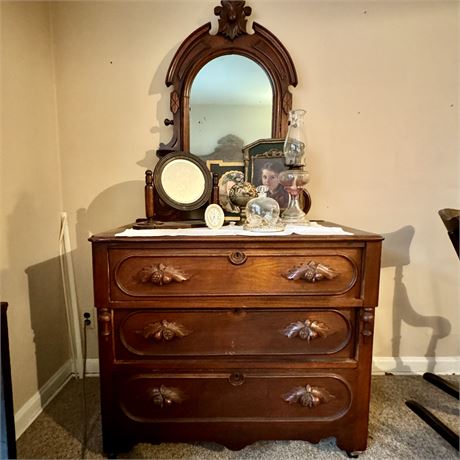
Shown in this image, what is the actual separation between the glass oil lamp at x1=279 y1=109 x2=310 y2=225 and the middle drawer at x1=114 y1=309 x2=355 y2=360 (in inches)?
18.0

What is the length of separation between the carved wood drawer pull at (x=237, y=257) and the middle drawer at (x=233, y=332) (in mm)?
194

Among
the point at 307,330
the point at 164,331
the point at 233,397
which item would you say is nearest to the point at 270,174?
the point at 307,330

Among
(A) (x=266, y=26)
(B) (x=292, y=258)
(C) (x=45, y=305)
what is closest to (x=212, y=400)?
(B) (x=292, y=258)

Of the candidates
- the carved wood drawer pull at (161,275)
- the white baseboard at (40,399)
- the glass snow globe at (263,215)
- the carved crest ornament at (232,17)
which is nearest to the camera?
the carved wood drawer pull at (161,275)

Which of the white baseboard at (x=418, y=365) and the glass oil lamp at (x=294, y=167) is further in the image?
the white baseboard at (x=418, y=365)

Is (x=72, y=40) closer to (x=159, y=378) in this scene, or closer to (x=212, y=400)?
(x=159, y=378)

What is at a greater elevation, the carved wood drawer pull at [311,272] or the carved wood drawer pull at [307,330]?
the carved wood drawer pull at [311,272]

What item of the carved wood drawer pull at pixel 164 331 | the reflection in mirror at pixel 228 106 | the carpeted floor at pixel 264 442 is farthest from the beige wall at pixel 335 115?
the carved wood drawer pull at pixel 164 331

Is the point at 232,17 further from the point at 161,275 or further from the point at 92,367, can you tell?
the point at 92,367

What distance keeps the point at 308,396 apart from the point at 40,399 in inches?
50.5

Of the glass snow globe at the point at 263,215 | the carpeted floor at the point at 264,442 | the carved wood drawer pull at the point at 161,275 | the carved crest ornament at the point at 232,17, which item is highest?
the carved crest ornament at the point at 232,17

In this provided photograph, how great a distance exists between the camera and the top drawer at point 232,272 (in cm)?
105

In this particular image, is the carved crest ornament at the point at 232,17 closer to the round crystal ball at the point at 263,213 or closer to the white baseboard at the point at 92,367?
the round crystal ball at the point at 263,213

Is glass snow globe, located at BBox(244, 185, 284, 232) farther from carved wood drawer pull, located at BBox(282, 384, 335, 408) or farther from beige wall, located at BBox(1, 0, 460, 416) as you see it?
carved wood drawer pull, located at BBox(282, 384, 335, 408)
